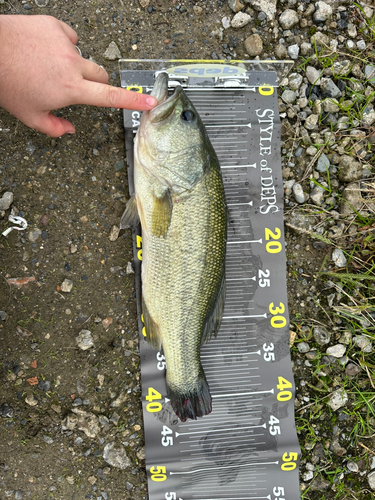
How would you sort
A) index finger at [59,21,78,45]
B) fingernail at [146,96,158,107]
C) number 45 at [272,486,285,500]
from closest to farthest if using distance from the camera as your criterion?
fingernail at [146,96,158,107], index finger at [59,21,78,45], number 45 at [272,486,285,500]

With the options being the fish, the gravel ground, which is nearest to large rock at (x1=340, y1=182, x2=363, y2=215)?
the gravel ground

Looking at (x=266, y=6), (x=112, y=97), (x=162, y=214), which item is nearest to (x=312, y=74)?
(x=266, y=6)

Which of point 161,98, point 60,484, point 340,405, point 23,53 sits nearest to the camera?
point 23,53

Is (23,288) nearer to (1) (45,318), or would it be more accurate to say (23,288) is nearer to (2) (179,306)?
(1) (45,318)

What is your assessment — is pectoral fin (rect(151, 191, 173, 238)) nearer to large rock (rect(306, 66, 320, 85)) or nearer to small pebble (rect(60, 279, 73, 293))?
small pebble (rect(60, 279, 73, 293))

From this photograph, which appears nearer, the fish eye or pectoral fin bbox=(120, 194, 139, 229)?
the fish eye

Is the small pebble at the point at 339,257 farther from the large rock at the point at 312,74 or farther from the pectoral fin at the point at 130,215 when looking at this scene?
the pectoral fin at the point at 130,215

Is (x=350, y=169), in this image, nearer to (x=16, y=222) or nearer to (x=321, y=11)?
(x=321, y=11)

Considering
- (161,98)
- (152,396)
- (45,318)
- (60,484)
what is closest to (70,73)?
(161,98)
